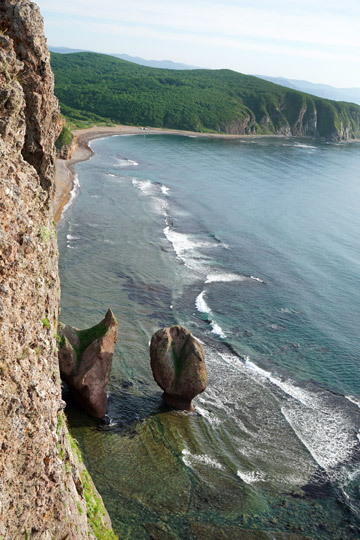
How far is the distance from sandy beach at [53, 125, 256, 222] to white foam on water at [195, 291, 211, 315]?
22072mm

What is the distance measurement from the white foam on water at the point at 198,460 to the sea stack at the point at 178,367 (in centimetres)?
411

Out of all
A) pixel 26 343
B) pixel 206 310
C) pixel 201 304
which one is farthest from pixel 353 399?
pixel 26 343

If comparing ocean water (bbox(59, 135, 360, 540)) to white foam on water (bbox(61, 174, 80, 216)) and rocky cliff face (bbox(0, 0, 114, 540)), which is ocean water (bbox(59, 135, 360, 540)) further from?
rocky cliff face (bbox(0, 0, 114, 540))

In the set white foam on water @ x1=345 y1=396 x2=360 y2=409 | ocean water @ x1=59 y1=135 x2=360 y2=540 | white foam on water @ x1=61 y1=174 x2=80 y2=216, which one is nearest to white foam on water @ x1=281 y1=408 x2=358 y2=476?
ocean water @ x1=59 y1=135 x2=360 y2=540

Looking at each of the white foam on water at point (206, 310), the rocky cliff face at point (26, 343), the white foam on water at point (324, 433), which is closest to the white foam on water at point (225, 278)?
the white foam on water at point (206, 310)

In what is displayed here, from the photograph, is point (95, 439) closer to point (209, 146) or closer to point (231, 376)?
point (231, 376)

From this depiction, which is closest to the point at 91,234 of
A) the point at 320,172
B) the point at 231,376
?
the point at 231,376

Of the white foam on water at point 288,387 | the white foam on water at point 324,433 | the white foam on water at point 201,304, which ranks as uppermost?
the white foam on water at point 201,304

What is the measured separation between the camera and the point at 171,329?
32.9 metres

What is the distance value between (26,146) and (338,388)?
30706 millimetres

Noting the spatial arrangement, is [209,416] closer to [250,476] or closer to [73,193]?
[250,476]

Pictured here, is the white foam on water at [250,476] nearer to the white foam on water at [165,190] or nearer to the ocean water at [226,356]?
the ocean water at [226,356]

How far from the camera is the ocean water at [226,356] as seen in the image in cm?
2544

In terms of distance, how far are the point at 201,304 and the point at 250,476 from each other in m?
22.2
